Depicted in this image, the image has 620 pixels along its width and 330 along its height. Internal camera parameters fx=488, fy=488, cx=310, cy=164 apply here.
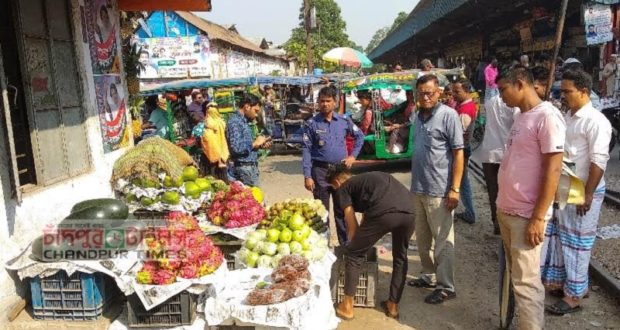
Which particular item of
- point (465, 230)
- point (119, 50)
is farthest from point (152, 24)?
point (465, 230)

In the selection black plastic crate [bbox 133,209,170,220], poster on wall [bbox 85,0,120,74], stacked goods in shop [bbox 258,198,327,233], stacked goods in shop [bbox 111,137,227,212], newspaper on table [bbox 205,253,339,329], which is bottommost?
newspaper on table [bbox 205,253,339,329]

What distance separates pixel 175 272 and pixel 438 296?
2391 millimetres

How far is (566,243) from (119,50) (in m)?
5.82

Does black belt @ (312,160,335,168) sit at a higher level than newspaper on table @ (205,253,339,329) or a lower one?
higher

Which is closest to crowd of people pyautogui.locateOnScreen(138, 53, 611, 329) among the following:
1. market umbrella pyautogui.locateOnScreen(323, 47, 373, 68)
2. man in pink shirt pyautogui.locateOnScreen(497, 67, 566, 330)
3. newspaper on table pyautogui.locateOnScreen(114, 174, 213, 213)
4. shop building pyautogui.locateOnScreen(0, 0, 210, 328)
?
man in pink shirt pyautogui.locateOnScreen(497, 67, 566, 330)

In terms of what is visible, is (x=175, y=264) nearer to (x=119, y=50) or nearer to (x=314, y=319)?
(x=314, y=319)

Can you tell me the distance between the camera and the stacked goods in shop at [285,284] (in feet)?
11.4

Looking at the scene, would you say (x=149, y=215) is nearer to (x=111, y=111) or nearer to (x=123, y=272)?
(x=123, y=272)

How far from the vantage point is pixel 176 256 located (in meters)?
3.92

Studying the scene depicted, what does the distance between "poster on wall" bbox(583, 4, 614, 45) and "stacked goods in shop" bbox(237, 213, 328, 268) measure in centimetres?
907

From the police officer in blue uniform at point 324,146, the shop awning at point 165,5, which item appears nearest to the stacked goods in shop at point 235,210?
the police officer in blue uniform at point 324,146

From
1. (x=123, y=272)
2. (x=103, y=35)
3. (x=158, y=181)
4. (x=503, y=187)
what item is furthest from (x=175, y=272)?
(x=103, y=35)

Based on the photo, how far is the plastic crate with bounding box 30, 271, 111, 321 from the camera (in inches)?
157

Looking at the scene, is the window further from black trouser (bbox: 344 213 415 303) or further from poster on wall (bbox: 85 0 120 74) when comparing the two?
black trouser (bbox: 344 213 415 303)
